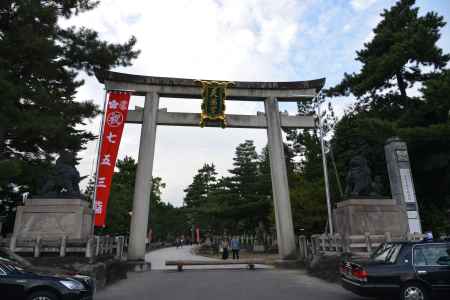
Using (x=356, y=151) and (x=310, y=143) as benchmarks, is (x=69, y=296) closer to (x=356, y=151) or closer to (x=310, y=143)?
(x=356, y=151)

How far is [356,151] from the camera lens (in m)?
14.8

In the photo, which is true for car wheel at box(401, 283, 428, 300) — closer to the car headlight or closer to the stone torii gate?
the car headlight

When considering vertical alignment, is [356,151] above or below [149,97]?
below

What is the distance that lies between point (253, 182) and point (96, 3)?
24574mm

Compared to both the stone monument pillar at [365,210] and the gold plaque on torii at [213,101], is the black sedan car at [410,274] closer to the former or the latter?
the stone monument pillar at [365,210]

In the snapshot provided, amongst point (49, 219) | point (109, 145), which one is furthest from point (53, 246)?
point (109, 145)

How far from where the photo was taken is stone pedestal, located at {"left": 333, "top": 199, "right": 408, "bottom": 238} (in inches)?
513

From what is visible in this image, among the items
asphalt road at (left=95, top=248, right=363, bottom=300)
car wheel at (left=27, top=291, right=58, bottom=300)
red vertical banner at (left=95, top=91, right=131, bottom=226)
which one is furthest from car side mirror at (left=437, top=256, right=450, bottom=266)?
red vertical banner at (left=95, top=91, right=131, bottom=226)

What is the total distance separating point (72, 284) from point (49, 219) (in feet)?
21.2

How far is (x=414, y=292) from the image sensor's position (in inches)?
265

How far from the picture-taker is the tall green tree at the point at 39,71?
10.3 m

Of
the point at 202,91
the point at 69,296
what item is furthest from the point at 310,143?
the point at 69,296

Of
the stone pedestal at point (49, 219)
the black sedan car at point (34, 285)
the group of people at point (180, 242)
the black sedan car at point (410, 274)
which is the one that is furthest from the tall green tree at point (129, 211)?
the black sedan car at point (410, 274)

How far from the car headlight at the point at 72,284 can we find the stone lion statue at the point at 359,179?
34.9 ft
